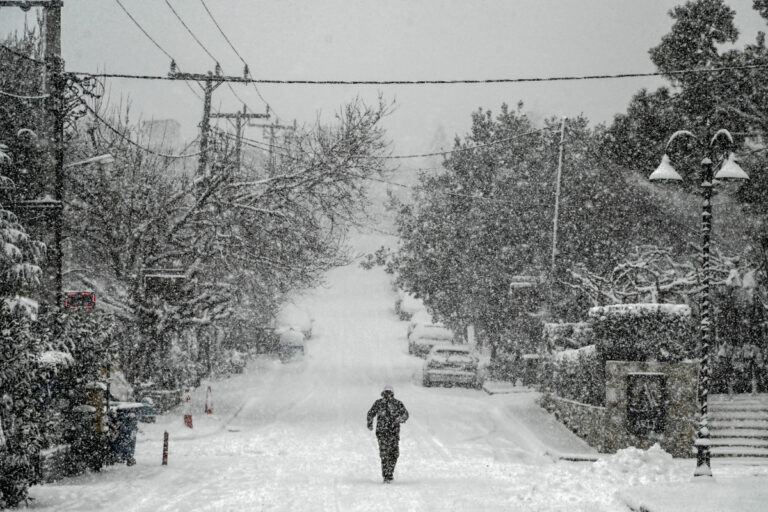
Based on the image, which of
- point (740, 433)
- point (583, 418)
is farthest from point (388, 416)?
point (740, 433)

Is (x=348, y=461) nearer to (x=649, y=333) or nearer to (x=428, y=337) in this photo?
(x=649, y=333)

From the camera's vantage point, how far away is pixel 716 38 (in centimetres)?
2653

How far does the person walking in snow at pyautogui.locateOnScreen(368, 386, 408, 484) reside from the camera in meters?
13.3

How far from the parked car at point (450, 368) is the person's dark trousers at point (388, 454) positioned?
16576 mm

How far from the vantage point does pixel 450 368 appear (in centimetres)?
2994

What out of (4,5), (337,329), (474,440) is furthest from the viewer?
(337,329)

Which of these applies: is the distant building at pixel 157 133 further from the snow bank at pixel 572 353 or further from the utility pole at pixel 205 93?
the snow bank at pixel 572 353

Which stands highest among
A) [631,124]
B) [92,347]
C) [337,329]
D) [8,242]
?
[631,124]

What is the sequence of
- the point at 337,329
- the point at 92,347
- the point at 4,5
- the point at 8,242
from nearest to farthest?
1. the point at 8,242
2. the point at 92,347
3. the point at 4,5
4. the point at 337,329

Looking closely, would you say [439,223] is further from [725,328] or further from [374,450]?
[374,450]

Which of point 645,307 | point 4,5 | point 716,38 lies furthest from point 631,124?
point 4,5

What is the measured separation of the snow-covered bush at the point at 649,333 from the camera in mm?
17875

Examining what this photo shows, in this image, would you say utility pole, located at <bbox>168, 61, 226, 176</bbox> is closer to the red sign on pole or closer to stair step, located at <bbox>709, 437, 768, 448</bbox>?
the red sign on pole

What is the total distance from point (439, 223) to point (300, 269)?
48.8 ft
